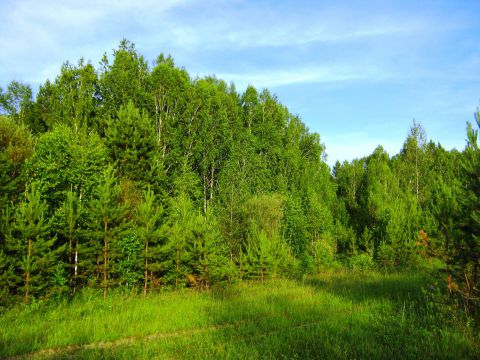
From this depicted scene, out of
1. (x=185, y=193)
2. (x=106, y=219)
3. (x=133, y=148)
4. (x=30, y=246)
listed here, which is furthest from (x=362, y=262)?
(x=30, y=246)

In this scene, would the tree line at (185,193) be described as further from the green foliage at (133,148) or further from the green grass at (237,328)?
the green grass at (237,328)

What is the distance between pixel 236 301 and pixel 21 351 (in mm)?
7264

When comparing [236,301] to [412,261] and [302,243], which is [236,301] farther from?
[302,243]

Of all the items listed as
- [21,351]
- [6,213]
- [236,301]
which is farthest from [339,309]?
[6,213]

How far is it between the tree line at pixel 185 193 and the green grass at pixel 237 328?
134cm

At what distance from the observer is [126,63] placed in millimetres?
34094

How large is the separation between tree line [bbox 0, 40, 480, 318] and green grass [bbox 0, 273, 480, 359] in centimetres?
134

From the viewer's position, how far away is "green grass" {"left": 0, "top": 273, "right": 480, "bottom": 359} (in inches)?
287

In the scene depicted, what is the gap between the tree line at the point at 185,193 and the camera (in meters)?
12.3

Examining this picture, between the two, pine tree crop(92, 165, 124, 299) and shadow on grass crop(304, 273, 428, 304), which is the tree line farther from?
shadow on grass crop(304, 273, 428, 304)

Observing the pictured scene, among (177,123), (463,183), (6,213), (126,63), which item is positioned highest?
(126,63)

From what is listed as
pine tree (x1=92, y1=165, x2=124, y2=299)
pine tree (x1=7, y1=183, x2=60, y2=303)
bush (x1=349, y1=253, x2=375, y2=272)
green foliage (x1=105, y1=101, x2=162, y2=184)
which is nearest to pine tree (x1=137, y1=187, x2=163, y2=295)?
pine tree (x1=92, y1=165, x2=124, y2=299)

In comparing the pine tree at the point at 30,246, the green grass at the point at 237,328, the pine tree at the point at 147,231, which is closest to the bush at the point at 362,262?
the green grass at the point at 237,328

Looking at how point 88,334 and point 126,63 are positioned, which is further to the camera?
point 126,63
